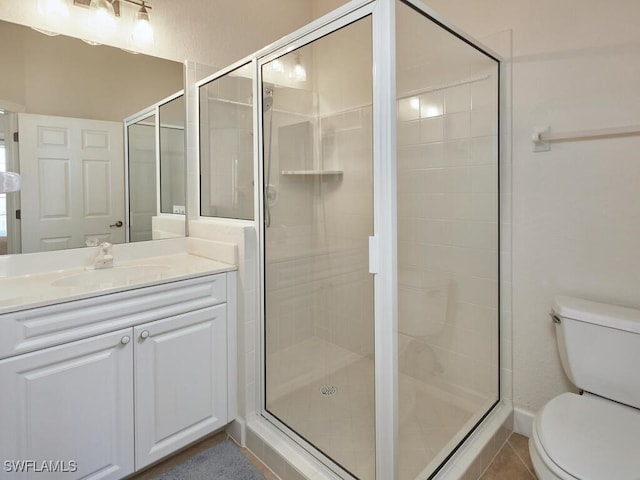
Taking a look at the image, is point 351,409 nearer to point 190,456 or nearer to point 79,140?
point 190,456

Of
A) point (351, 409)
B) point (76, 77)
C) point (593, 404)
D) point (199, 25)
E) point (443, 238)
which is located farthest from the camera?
point (199, 25)

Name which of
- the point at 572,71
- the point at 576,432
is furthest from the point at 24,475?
the point at 572,71

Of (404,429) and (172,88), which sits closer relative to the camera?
(404,429)

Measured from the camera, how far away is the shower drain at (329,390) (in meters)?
1.85

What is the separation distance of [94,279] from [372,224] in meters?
1.24

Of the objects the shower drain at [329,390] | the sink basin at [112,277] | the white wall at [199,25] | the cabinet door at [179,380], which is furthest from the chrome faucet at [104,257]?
the shower drain at [329,390]

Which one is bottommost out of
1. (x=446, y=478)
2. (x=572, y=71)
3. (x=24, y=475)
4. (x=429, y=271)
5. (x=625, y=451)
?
(x=446, y=478)

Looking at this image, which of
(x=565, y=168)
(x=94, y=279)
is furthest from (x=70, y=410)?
(x=565, y=168)

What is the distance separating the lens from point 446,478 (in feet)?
4.82

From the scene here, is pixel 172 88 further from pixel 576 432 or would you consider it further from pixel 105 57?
pixel 576 432

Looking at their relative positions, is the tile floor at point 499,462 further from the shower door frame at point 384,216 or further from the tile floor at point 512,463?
the shower door frame at point 384,216

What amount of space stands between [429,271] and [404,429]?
1.95 feet

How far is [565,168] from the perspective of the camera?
66.6 inches

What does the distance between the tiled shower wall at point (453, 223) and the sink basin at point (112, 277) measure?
1.08m
